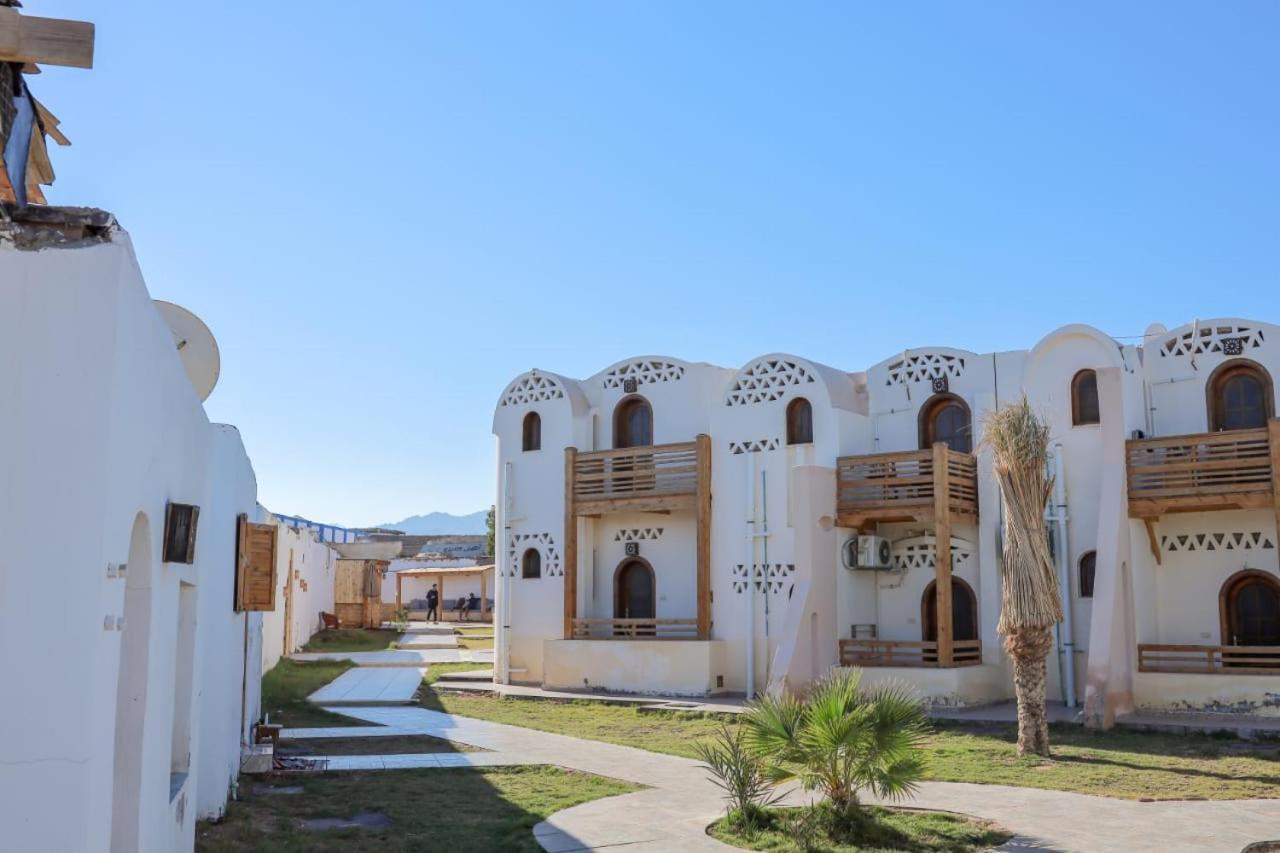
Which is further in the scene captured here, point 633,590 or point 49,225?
point 633,590

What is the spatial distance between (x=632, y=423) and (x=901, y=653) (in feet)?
26.0

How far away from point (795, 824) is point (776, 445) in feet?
44.5

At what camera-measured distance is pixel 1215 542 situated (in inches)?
782

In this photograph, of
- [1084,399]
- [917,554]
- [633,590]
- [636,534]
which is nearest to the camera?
[1084,399]

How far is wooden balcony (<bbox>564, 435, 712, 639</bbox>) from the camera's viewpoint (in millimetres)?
23375

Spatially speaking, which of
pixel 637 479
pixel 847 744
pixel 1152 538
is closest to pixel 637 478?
pixel 637 479

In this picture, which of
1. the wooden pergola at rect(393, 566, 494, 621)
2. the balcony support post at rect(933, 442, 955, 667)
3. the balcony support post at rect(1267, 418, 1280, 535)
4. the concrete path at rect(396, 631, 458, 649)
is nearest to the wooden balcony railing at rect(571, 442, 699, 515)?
the balcony support post at rect(933, 442, 955, 667)

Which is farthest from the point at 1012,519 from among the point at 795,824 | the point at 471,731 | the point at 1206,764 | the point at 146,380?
the point at 146,380

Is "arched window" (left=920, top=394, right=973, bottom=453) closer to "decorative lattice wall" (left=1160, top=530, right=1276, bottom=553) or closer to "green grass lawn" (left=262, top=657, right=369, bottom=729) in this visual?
"decorative lattice wall" (left=1160, top=530, right=1276, bottom=553)

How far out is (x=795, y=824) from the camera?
385 inches

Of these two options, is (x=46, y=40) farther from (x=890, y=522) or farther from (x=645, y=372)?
(x=645, y=372)

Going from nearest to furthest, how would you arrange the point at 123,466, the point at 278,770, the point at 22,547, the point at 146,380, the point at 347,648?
the point at 22,547
the point at 123,466
the point at 146,380
the point at 278,770
the point at 347,648

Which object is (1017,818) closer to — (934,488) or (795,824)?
(795,824)

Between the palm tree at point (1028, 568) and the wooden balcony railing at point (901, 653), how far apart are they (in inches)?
196
